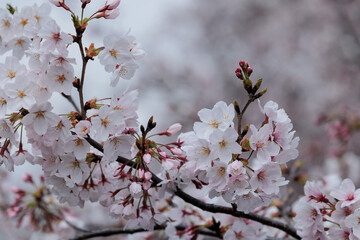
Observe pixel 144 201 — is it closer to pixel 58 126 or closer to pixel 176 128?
pixel 176 128

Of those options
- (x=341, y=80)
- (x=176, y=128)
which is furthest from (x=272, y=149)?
(x=341, y=80)

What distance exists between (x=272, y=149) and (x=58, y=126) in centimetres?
78

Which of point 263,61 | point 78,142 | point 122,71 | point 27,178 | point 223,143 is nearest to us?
point 223,143

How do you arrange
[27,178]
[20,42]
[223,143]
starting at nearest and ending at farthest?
[223,143], [20,42], [27,178]

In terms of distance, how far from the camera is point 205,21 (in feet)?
48.5

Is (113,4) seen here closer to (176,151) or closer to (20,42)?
(20,42)

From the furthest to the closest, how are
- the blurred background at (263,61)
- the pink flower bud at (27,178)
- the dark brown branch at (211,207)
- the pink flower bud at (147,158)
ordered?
the blurred background at (263,61) < the pink flower bud at (27,178) < the dark brown branch at (211,207) < the pink flower bud at (147,158)

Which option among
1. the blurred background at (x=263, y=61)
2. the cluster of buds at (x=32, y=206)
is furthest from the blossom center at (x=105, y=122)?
the blurred background at (x=263, y=61)

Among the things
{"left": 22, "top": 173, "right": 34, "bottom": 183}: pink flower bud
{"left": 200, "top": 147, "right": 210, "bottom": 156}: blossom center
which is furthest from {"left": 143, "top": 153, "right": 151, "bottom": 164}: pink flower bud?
{"left": 22, "top": 173, "right": 34, "bottom": 183}: pink flower bud

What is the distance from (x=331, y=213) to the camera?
1713 mm

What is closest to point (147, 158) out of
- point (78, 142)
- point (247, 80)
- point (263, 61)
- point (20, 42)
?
point (78, 142)

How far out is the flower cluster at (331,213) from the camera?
1591mm

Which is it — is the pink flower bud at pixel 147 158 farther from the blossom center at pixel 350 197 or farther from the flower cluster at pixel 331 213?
the blossom center at pixel 350 197

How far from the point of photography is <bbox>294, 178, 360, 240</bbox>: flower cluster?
159 centimetres
